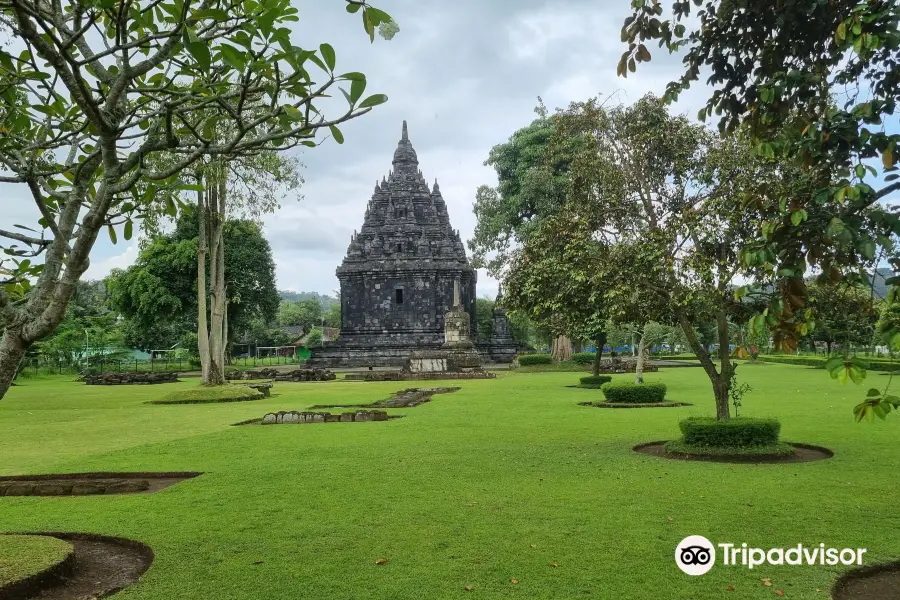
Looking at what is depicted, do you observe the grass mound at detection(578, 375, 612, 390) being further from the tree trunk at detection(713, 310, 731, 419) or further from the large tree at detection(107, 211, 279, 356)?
the large tree at detection(107, 211, 279, 356)

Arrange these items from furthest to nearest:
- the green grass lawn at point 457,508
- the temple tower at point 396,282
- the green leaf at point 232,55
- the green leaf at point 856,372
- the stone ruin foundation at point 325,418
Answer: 1. the temple tower at point 396,282
2. the stone ruin foundation at point 325,418
3. the green grass lawn at point 457,508
4. the green leaf at point 232,55
5. the green leaf at point 856,372

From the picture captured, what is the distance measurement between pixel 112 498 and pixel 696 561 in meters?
6.56

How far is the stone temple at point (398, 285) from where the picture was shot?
48987mm

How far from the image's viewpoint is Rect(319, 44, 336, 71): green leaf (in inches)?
142

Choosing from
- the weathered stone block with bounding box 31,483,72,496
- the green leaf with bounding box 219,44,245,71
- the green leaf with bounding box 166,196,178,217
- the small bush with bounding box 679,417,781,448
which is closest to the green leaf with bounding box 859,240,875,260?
the green leaf with bounding box 219,44,245,71

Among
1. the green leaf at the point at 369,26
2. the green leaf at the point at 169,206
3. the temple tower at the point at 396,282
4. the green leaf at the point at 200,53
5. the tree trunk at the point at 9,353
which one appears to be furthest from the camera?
the temple tower at the point at 396,282

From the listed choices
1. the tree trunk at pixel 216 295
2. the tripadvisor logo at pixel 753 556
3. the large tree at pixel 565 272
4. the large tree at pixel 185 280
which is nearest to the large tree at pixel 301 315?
the large tree at pixel 185 280

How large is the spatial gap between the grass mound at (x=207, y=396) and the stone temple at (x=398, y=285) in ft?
76.3

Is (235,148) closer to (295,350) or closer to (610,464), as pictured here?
(610,464)

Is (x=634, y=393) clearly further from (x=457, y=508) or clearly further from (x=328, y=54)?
(x=328, y=54)

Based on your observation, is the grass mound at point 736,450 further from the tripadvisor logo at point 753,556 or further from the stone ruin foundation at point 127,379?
the stone ruin foundation at point 127,379

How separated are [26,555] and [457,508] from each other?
397 centimetres

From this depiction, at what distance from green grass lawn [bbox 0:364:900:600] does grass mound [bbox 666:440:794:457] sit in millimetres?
582

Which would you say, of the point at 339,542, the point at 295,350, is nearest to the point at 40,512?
the point at 339,542
